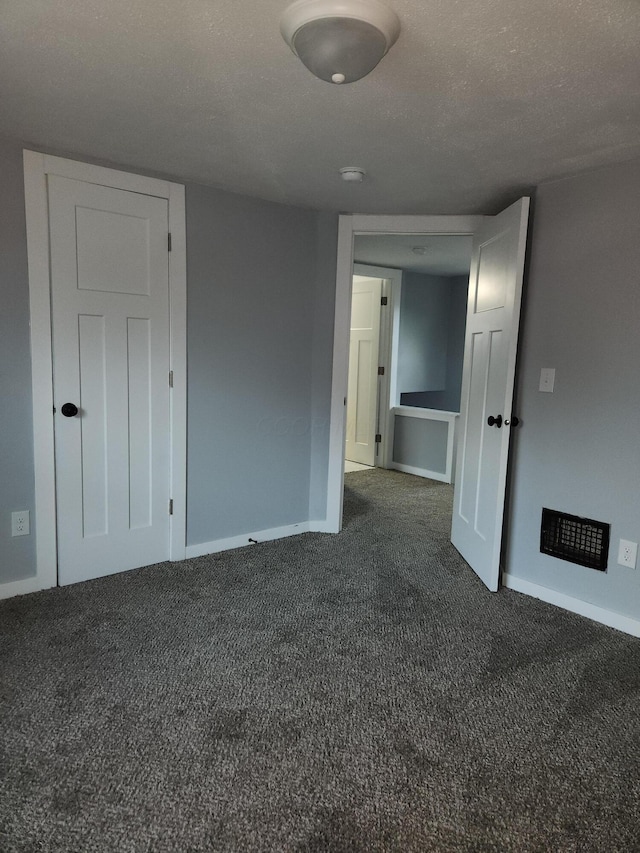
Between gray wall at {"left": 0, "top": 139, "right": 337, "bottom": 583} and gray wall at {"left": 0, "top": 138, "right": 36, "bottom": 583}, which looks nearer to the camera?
gray wall at {"left": 0, "top": 138, "right": 36, "bottom": 583}

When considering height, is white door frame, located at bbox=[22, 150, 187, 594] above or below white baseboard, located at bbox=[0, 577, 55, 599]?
above

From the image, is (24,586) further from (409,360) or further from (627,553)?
(409,360)

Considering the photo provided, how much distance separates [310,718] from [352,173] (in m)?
2.37

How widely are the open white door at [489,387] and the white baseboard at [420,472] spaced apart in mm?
1931

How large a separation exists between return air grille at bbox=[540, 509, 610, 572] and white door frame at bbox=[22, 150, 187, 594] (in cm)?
202

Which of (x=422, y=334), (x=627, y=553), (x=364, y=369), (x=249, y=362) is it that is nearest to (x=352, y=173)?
(x=249, y=362)

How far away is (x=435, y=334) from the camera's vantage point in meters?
6.46

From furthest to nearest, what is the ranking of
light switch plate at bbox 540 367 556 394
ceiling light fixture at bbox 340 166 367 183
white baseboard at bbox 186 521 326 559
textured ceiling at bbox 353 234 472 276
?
textured ceiling at bbox 353 234 472 276 → white baseboard at bbox 186 521 326 559 → light switch plate at bbox 540 367 556 394 → ceiling light fixture at bbox 340 166 367 183

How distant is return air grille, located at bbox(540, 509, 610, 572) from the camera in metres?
2.72

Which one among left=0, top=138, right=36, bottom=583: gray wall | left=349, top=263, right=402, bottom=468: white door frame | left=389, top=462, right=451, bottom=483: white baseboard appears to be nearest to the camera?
left=0, top=138, right=36, bottom=583: gray wall

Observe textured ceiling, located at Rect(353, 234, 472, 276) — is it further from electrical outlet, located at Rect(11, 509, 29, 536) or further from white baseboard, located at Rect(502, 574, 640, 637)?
electrical outlet, located at Rect(11, 509, 29, 536)

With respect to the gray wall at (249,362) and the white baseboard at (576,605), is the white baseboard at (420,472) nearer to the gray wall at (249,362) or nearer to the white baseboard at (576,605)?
the gray wall at (249,362)

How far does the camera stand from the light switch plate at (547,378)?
2865 millimetres

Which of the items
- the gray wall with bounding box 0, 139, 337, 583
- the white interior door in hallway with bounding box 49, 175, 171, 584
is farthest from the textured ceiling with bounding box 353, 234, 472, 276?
the white interior door in hallway with bounding box 49, 175, 171, 584
